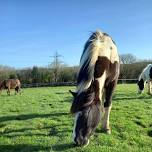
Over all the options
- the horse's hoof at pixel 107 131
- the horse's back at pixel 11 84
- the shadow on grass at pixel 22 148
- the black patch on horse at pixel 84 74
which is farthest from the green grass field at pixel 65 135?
the horse's back at pixel 11 84

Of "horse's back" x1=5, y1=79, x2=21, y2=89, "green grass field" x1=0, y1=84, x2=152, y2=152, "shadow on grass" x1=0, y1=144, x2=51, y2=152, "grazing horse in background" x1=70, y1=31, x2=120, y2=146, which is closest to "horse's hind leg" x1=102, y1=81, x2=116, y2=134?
"grazing horse in background" x1=70, y1=31, x2=120, y2=146

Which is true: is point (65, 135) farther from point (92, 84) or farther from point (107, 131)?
point (92, 84)

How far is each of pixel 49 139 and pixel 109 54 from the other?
8.25 feet

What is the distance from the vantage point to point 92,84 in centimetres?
616

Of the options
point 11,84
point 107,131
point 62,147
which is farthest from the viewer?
point 11,84

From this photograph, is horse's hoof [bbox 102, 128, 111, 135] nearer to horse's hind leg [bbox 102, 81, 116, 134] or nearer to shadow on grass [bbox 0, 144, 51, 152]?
horse's hind leg [bbox 102, 81, 116, 134]

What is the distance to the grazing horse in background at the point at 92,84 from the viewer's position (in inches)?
227

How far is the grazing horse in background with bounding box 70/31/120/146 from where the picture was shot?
5.77 metres

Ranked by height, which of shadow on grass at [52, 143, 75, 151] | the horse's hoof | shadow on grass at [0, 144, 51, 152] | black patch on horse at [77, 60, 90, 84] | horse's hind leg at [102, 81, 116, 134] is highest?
black patch on horse at [77, 60, 90, 84]

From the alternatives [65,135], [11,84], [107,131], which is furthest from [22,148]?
[11,84]

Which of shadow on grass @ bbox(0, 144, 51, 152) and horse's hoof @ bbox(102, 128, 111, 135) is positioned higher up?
horse's hoof @ bbox(102, 128, 111, 135)

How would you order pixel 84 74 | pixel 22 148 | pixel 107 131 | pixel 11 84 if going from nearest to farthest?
pixel 84 74 < pixel 22 148 < pixel 107 131 < pixel 11 84

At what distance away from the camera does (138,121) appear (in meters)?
9.17

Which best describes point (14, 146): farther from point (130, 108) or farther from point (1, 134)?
point (130, 108)
